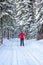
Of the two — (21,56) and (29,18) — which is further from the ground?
(29,18)

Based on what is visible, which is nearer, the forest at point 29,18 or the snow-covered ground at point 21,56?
the snow-covered ground at point 21,56

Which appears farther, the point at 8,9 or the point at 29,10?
the point at 29,10

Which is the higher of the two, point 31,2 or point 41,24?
point 31,2

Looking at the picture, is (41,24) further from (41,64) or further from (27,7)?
(41,64)

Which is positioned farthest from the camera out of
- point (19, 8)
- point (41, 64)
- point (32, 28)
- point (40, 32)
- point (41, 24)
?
point (19, 8)

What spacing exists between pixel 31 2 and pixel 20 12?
3.67m

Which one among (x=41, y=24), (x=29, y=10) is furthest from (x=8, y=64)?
(x=29, y=10)

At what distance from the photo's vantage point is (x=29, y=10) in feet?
141

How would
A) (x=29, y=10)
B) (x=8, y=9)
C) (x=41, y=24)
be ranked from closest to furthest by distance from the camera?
(x=8, y=9), (x=41, y=24), (x=29, y=10)

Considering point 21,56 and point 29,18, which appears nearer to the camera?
point 21,56

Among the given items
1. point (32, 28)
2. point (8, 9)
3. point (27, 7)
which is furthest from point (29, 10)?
point (8, 9)

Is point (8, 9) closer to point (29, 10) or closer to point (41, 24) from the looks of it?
point (41, 24)

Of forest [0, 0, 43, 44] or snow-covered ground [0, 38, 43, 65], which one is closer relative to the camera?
snow-covered ground [0, 38, 43, 65]

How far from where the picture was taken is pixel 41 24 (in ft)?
92.4
